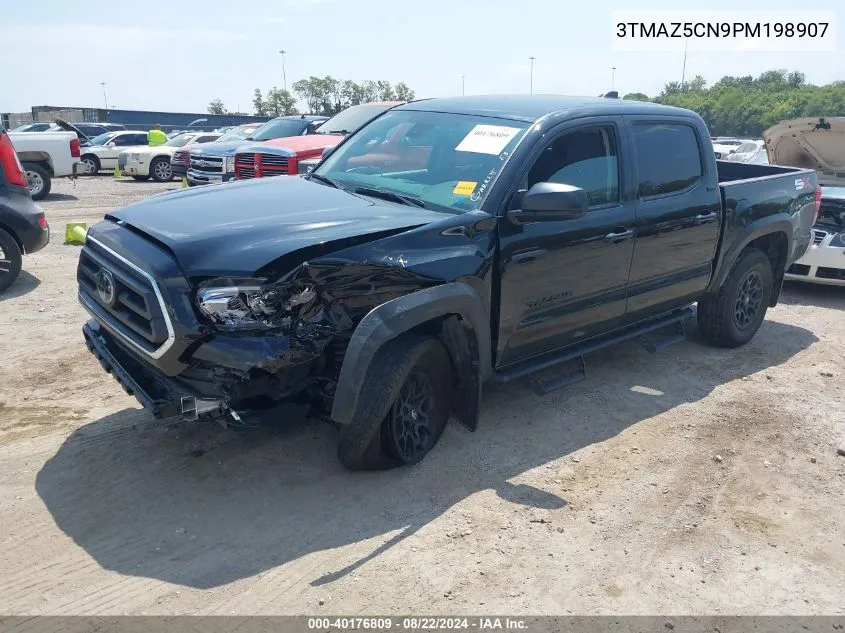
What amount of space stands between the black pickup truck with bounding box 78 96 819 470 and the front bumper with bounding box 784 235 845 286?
2.63 meters

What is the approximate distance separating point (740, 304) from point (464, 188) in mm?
3383

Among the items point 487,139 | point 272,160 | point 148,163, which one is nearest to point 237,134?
point 148,163

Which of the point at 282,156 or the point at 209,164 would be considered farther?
the point at 209,164

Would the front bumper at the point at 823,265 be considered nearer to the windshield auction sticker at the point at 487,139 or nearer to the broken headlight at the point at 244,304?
the windshield auction sticker at the point at 487,139

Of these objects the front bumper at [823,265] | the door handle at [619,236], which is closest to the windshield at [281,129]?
the front bumper at [823,265]

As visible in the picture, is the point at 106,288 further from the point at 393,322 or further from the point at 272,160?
the point at 272,160

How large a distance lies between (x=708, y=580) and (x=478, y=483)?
123cm

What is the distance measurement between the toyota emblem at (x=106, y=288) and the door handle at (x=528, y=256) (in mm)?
2126

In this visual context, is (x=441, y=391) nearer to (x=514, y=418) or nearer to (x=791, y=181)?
(x=514, y=418)

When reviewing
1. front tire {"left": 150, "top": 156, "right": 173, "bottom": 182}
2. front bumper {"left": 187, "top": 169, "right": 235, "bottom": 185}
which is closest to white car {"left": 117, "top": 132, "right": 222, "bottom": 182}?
front tire {"left": 150, "top": 156, "right": 173, "bottom": 182}

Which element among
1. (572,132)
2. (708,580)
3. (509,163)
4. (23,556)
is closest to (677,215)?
(572,132)

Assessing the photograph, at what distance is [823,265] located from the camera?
316 inches

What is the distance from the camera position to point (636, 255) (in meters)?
5.11

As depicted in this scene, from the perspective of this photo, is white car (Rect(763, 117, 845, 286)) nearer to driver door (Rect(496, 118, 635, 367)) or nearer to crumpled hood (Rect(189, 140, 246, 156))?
driver door (Rect(496, 118, 635, 367))
